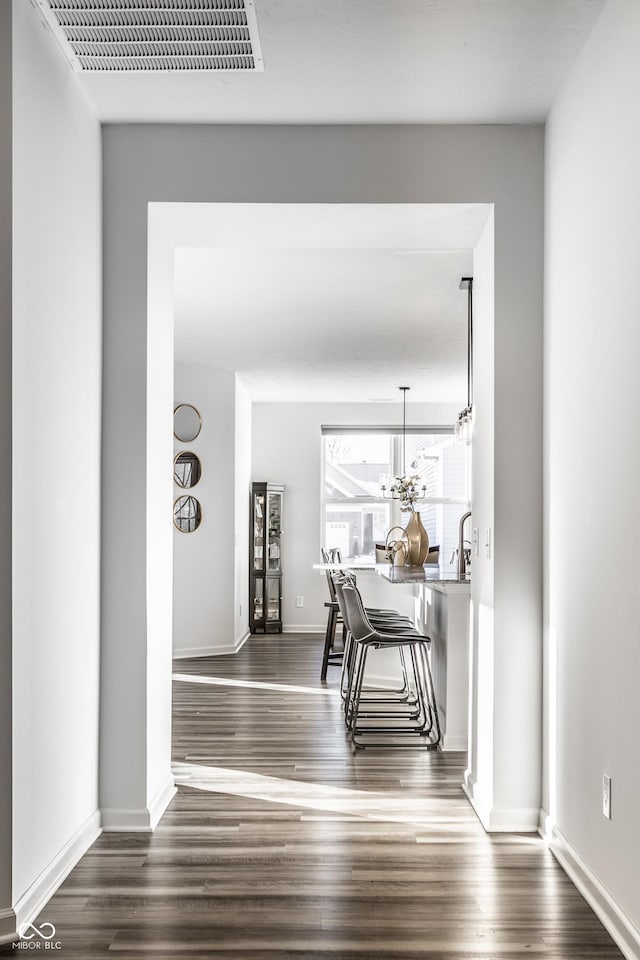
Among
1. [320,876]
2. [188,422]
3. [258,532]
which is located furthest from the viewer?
[258,532]

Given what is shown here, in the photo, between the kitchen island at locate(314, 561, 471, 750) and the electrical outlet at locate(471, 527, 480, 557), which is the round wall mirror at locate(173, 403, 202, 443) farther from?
the electrical outlet at locate(471, 527, 480, 557)

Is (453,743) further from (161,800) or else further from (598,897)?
(598,897)

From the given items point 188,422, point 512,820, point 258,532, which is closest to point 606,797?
point 512,820

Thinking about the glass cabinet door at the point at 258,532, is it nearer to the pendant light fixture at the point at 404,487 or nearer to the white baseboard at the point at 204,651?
the pendant light fixture at the point at 404,487

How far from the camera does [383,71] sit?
115 inches

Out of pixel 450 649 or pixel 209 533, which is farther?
pixel 209 533

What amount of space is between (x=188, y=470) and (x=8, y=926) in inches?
225

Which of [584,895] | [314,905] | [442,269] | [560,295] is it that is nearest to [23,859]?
[314,905]

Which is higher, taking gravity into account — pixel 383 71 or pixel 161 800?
pixel 383 71

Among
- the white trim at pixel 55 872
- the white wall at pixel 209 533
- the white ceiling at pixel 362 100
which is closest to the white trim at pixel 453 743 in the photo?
the white trim at pixel 55 872

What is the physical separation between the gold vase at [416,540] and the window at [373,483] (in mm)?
3534

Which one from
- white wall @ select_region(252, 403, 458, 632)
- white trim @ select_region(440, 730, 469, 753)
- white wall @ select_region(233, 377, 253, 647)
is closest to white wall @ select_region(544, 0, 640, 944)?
white trim @ select_region(440, 730, 469, 753)

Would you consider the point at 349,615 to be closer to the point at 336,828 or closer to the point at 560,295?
the point at 336,828

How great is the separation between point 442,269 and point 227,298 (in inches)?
56.4
